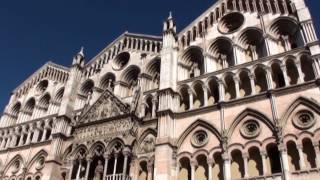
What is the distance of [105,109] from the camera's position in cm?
2566

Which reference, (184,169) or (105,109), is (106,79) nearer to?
(105,109)

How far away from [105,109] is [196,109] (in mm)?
7515

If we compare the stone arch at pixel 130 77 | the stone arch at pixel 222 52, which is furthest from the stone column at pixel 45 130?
the stone arch at pixel 222 52

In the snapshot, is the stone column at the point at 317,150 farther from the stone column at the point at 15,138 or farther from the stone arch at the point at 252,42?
the stone column at the point at 15,138

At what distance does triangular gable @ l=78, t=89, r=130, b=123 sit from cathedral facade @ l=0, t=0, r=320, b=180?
0.09 m

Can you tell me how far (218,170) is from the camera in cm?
1989

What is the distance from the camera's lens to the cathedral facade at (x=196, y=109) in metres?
18.9

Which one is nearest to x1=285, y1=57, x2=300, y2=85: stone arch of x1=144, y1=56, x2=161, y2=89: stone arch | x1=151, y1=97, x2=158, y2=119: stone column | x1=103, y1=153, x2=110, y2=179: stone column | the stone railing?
x1=151, y1=97, x2=158, y2=119: stone column

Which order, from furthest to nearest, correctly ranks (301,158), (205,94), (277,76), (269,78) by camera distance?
(205,94), (277,76), (269,78), (301,158)

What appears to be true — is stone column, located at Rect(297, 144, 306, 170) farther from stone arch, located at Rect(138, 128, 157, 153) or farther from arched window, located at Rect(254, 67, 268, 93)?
stone arch, located at Rect(138, 128, 157, 153)

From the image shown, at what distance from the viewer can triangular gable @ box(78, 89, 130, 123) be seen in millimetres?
24812

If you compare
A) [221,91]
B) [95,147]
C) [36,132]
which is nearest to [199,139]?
[221,91]

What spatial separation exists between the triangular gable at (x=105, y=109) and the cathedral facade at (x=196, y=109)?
0.29 feet

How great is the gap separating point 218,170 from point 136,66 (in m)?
12.6
